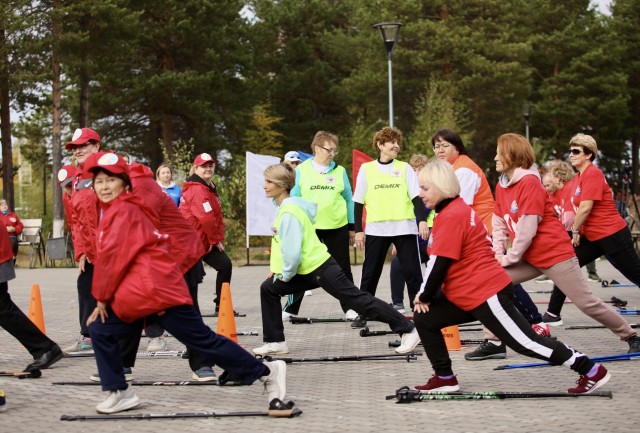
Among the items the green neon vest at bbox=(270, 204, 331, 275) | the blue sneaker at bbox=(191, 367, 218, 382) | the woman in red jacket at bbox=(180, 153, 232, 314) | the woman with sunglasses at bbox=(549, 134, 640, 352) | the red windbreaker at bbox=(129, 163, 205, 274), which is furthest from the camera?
the woman in red jacket at bbox=(180, 153, 232, 314)

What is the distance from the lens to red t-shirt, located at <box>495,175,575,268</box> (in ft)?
25.9

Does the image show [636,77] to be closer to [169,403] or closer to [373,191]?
[373,191]

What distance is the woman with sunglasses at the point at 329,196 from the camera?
37.7 ft

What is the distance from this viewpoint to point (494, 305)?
663 centimetres

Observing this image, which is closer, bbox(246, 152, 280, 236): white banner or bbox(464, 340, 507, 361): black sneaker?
bbox(464, 340, 507, 361): black sneaker

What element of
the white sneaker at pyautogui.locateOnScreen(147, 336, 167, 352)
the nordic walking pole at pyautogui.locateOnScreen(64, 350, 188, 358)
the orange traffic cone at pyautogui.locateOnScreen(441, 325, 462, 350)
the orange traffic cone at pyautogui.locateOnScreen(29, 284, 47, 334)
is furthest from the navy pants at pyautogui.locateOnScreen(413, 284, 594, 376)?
the orange traffic cone at pyautogui.locateOnScreen(29, 284, 47, 334)

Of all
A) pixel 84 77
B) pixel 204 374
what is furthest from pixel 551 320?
pixel 84 77

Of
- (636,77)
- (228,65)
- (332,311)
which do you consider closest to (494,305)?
(332,311)

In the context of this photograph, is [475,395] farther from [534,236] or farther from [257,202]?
[257,202]

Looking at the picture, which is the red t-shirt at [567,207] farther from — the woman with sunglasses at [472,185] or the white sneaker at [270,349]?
the white sneaker at [270,349]

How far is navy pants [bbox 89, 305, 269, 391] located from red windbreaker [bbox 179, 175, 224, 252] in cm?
527

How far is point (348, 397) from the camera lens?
7051mm

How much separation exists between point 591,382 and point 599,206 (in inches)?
126

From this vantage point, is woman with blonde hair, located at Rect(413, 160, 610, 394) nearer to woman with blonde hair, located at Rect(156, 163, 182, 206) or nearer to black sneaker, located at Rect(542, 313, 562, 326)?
black sneaker, located at Rect(542, 313, 562, 326)
